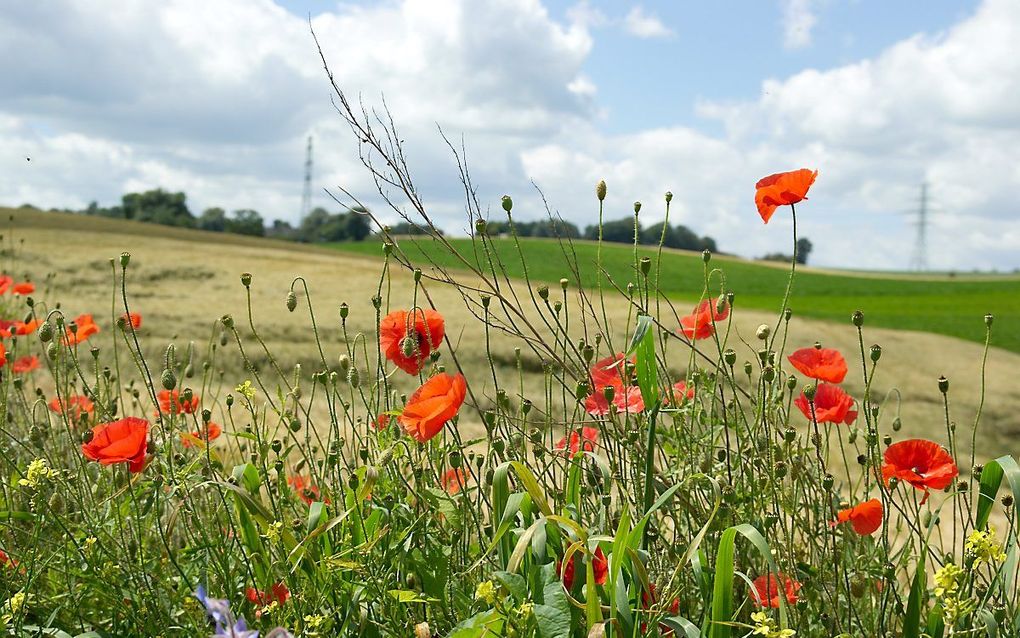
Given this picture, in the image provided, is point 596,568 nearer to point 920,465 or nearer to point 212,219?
point 920,465

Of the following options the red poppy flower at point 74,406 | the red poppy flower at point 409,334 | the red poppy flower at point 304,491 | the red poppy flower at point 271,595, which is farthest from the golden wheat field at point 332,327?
the red poppy flower at point 271,595

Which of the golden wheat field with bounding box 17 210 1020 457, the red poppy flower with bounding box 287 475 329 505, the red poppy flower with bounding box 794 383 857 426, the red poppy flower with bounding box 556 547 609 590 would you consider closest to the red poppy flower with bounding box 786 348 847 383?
the red poppy flower with bounding box 794 383 857 426

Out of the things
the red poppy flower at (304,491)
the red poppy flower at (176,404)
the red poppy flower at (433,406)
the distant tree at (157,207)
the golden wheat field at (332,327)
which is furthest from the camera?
the distant tree at (157,207)

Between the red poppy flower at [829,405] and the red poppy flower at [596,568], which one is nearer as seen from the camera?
the red poppy flower at [596,568]

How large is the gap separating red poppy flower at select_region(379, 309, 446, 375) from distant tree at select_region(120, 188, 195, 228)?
171 feet

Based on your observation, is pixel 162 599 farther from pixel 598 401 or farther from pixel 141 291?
pixel 141 291

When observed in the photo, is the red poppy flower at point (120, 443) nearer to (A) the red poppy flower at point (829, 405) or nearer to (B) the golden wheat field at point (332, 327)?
(A) the red poppy flower at point (829, 405)

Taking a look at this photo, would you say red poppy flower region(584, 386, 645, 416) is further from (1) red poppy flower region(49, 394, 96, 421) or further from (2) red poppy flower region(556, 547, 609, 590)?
(1) red poppy flower region(49, 394, 96, 421)

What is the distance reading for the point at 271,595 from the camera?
196 cm

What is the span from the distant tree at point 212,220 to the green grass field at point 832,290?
853cm

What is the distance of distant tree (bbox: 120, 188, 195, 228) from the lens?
51.9 metres

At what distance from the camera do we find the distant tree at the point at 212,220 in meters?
57.4

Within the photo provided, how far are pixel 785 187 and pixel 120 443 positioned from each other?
1.47 metres


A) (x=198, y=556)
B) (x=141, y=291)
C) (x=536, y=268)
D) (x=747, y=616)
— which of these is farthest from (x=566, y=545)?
(x=536, y=268)
